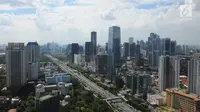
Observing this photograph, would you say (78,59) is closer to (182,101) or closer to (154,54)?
(154,54)

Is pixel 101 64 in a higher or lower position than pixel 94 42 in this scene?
lower

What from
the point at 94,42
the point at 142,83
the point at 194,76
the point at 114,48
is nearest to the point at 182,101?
the point at 194,76

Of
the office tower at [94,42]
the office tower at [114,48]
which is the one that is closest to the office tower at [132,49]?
the office tower at [94,42]

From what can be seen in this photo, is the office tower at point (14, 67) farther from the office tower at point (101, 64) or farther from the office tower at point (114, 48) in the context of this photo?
the office tower at point (101, 64)

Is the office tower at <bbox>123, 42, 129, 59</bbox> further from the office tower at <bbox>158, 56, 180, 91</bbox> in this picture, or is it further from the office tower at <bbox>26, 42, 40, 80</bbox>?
the office tower at <bbox>158, 56, 180, 91</bbox>

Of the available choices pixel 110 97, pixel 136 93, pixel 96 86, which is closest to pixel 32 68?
pixel 96 86

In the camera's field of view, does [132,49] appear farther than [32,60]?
Yes

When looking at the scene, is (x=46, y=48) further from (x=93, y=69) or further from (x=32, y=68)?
(x=32, y=68)
